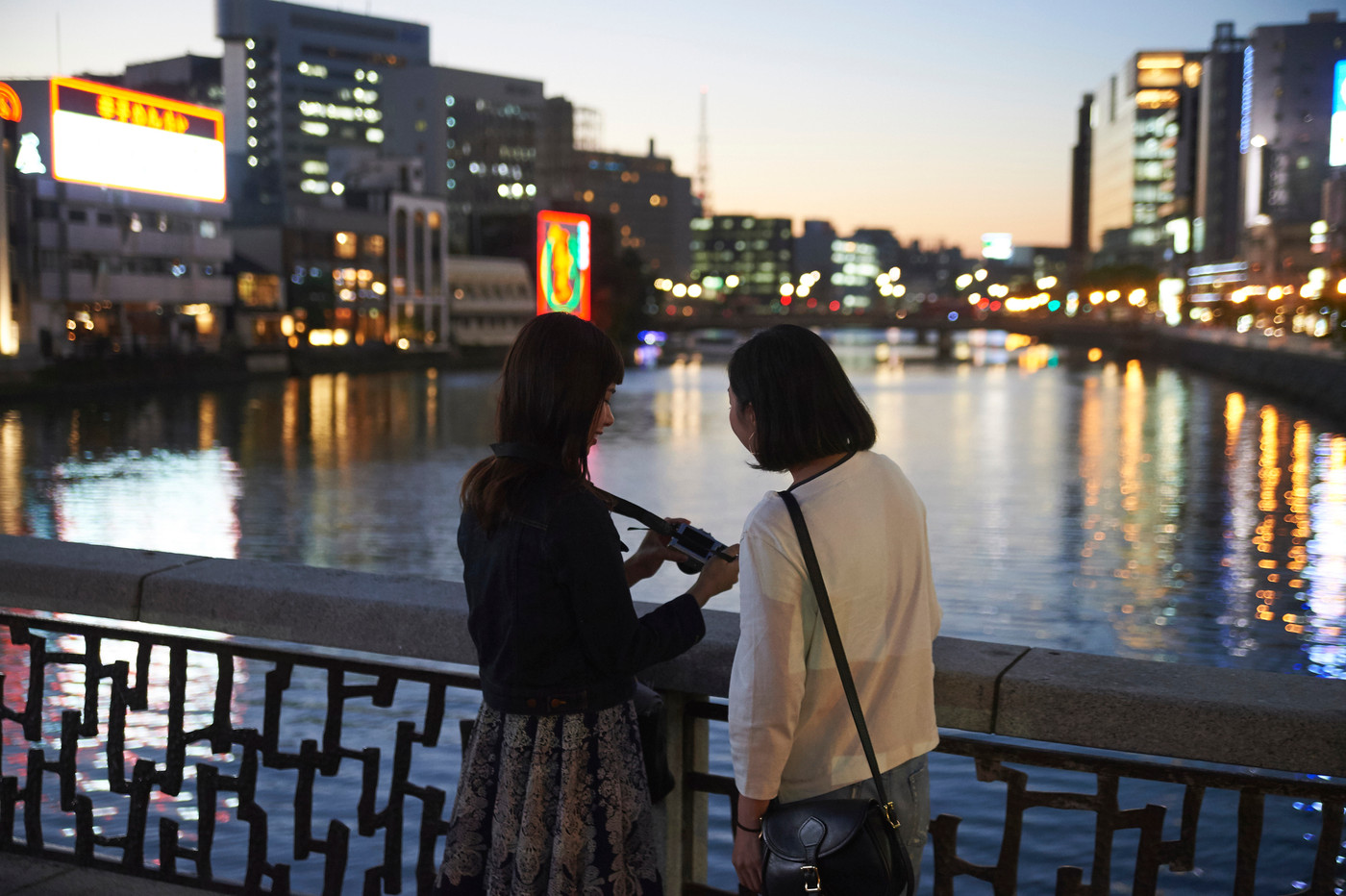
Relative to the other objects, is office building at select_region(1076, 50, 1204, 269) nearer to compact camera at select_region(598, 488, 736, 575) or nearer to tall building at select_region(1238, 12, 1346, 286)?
tall building at select_region(1238, 12, 1346, 286)

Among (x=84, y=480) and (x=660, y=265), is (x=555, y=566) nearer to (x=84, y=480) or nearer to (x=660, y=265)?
(x=84, y=480)

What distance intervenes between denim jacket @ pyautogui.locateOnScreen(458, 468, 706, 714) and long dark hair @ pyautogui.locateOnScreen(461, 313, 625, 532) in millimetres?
38

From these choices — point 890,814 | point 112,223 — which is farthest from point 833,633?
point 112,223

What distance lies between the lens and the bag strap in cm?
212

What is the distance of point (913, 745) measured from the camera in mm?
2309

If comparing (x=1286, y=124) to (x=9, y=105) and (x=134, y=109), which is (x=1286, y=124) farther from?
(x=9, y=105)

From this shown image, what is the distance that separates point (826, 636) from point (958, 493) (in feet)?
80.7

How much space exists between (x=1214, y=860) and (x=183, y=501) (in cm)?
2114

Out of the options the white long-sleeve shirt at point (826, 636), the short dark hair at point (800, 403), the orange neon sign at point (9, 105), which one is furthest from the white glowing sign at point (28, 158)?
the white long-sleeve shirt at point (826, 636)

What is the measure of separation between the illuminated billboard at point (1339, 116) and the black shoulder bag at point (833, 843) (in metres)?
65.1

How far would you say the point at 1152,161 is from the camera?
136 m

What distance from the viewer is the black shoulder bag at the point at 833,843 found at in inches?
83.6

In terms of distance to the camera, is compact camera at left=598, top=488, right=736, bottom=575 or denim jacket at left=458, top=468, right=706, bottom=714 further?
compact camera at left=598, top=488, right=736, bottom=575

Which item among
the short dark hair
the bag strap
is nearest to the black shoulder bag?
the bag strap
